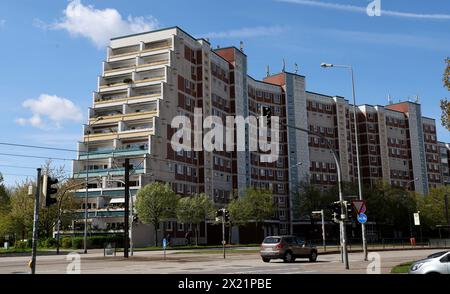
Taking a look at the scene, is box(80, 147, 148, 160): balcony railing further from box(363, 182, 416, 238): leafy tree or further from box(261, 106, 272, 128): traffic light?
box(261, 106, 272, 128): traffic light

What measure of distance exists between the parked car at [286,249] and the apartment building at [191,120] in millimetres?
24141

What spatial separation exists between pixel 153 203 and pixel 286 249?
34.1m

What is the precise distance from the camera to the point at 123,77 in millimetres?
78000

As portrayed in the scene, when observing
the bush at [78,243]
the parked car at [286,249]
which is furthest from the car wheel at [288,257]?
the bush at [78,243]

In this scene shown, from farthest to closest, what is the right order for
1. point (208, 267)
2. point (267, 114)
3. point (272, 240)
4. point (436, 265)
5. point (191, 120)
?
1. point (191, 120)
2. point (272, 240)
3. point (208, 267)
4. point (267, 114)
5. point (436, 265)

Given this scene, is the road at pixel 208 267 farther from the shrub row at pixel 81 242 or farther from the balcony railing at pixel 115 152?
the balcony railing at pixel 115 152

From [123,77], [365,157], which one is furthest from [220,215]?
[365,157]

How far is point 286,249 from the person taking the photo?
3042 centimetres

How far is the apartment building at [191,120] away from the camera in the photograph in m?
69.8

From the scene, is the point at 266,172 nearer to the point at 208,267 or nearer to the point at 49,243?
the point at 49,243

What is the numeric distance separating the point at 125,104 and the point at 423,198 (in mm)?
61833

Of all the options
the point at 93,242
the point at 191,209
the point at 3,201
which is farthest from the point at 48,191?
the point at 3,201

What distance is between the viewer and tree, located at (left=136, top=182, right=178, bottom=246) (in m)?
62.1
